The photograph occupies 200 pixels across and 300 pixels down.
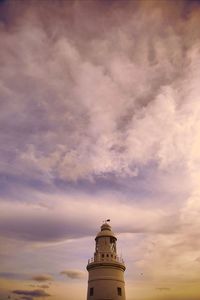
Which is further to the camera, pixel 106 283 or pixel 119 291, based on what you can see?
pixel 119 291

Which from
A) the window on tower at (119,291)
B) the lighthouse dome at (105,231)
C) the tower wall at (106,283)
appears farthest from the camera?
the lighthouse dome at (105,231)

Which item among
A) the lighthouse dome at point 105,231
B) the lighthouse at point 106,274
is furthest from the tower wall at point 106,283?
the lighthouse dome at point 105,231

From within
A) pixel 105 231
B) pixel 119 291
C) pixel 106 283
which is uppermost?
pixel 105 231

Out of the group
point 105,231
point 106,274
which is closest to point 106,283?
point 106,274

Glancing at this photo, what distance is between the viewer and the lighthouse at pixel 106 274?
3616 centimetres

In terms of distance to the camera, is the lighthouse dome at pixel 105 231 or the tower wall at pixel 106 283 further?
the lighthouse dome at pixel 105 231

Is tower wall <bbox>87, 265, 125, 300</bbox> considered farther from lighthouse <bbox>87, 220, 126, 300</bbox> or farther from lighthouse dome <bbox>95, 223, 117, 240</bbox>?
lighthouse dome <bbox>95, 223, 117, 240</bbox>

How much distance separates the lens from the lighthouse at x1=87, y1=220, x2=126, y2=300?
3616cm

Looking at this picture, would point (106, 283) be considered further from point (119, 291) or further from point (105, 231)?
point (105, 231)

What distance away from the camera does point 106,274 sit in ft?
121

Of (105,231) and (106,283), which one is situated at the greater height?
(105,231)

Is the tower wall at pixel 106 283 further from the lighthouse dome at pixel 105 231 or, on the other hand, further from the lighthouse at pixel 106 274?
the lighthouse dome at pixel 105 231

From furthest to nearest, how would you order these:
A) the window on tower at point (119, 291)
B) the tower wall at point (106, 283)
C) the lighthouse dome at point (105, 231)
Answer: the lighthouse dome at point (105, 231) < the window on tower at point (119, 291) < the tower wall at point (106, 283)

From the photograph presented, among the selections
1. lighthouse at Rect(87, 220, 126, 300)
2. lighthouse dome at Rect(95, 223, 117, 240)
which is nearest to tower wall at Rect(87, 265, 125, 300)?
lighthouse at Rect(87, 220, 126, 300)
